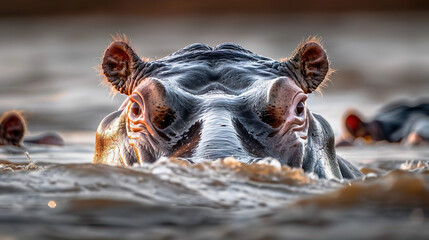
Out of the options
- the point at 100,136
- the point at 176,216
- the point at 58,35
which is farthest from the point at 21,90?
the point at 58,35

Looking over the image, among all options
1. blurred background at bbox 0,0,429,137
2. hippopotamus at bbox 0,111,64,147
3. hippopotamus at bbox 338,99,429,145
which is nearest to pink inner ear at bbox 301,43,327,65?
blurred background at bbox 0,0,429,137

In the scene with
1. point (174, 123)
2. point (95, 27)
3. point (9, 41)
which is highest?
point (95, 27)

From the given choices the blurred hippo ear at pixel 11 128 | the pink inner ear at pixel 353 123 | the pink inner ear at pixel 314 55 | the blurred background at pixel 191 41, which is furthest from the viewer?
the blurred background at pixel 191 41

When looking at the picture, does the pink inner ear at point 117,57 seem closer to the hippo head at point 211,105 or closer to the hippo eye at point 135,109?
the hippo head at point 211,105

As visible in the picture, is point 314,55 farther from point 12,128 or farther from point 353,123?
point 353,123

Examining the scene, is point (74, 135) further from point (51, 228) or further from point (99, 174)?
point (51, 228)

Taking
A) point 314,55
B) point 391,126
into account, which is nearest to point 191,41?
point 391,126

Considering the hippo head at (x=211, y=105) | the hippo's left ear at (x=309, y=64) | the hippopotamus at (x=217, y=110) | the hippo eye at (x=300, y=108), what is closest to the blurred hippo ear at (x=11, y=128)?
the hippopotamus at (x=217, y=110)
